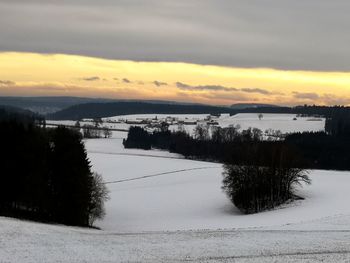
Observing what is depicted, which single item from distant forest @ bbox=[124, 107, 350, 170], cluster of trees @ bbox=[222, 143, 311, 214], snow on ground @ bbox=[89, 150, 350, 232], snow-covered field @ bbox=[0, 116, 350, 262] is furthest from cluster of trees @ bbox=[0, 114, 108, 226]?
distant forest @ bbox=[124, 107, 350, 170]

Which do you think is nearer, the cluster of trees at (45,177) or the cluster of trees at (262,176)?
the cluster of trees at (45,177)

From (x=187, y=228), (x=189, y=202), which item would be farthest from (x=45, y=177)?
(x=189, y=202)

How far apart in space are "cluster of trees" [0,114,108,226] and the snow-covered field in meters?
4.58

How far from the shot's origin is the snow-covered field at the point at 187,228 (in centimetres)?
2662

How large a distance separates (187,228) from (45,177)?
15641 millimetres

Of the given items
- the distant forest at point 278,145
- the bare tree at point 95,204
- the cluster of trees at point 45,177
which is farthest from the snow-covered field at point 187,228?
the distant forest at point 278,145

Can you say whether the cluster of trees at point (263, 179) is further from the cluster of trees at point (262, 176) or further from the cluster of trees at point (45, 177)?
the cluster of trees at point (45, 177)

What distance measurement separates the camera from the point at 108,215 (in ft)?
209

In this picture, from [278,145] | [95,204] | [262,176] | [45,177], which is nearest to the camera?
[45,177]

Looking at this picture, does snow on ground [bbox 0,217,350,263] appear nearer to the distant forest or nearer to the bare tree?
the bare tree

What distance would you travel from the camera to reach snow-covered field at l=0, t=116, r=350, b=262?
87.4ft

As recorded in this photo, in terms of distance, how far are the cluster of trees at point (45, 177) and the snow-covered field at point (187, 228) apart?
4.58 metres

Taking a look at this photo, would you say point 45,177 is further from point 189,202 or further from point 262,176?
point 262,176

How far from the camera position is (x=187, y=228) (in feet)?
168
